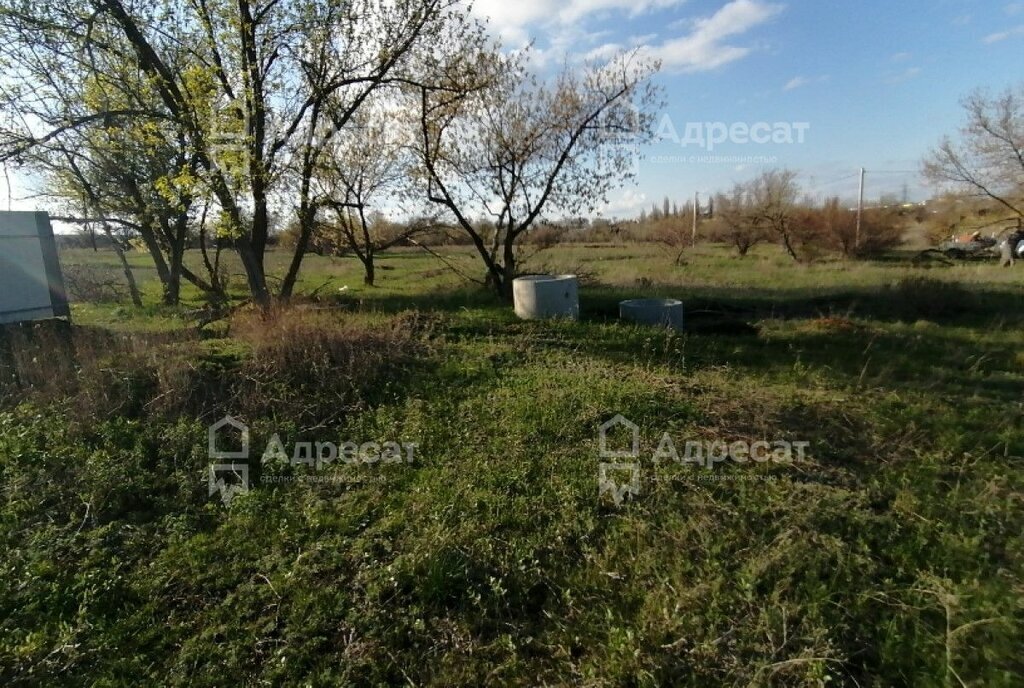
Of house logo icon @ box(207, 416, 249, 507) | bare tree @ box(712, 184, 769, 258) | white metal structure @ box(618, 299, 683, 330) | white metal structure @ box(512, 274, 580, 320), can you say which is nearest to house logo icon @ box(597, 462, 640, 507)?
house logo icon @ box(207, 416, 249, 507)

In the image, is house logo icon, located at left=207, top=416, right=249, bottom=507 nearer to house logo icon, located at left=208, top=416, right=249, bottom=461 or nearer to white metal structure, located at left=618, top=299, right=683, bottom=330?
house logo icon, located at left=208, top=416, right=249, bottom=461

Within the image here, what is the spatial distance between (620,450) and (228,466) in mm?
3369

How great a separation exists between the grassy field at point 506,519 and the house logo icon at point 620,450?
12cm

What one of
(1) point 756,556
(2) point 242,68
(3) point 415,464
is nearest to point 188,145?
(2) point 242,68

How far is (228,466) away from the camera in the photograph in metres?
4.67

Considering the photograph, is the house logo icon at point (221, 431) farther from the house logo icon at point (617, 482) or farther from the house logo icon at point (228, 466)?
the house logo icon at point (617, 482)

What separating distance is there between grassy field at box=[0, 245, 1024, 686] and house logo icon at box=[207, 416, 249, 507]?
0.32 ft

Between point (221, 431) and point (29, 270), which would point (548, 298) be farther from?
point (29, 270)

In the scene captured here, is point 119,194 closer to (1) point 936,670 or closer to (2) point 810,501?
(2) point 810,501

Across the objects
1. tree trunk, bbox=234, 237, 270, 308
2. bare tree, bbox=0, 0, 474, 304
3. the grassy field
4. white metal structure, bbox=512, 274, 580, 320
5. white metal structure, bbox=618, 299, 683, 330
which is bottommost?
the grassy field

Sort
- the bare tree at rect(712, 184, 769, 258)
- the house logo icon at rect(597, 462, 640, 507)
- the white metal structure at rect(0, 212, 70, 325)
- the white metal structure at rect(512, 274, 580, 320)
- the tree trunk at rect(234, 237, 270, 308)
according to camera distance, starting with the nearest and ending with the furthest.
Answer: the house logo icon at rect(597, 462, 640, 507) < the white metal structure at rect(512, 274, 580, 320) < the white metal structure at rect(0, 212, 70, 325) < the tree trunk at rect(234, 237, 270, 308) < the bare tree at rect(712, 184, 769, 258)

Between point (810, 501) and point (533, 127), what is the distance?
32.8 ft

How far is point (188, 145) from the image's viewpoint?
9.03m

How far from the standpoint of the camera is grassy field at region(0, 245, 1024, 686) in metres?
2.67
